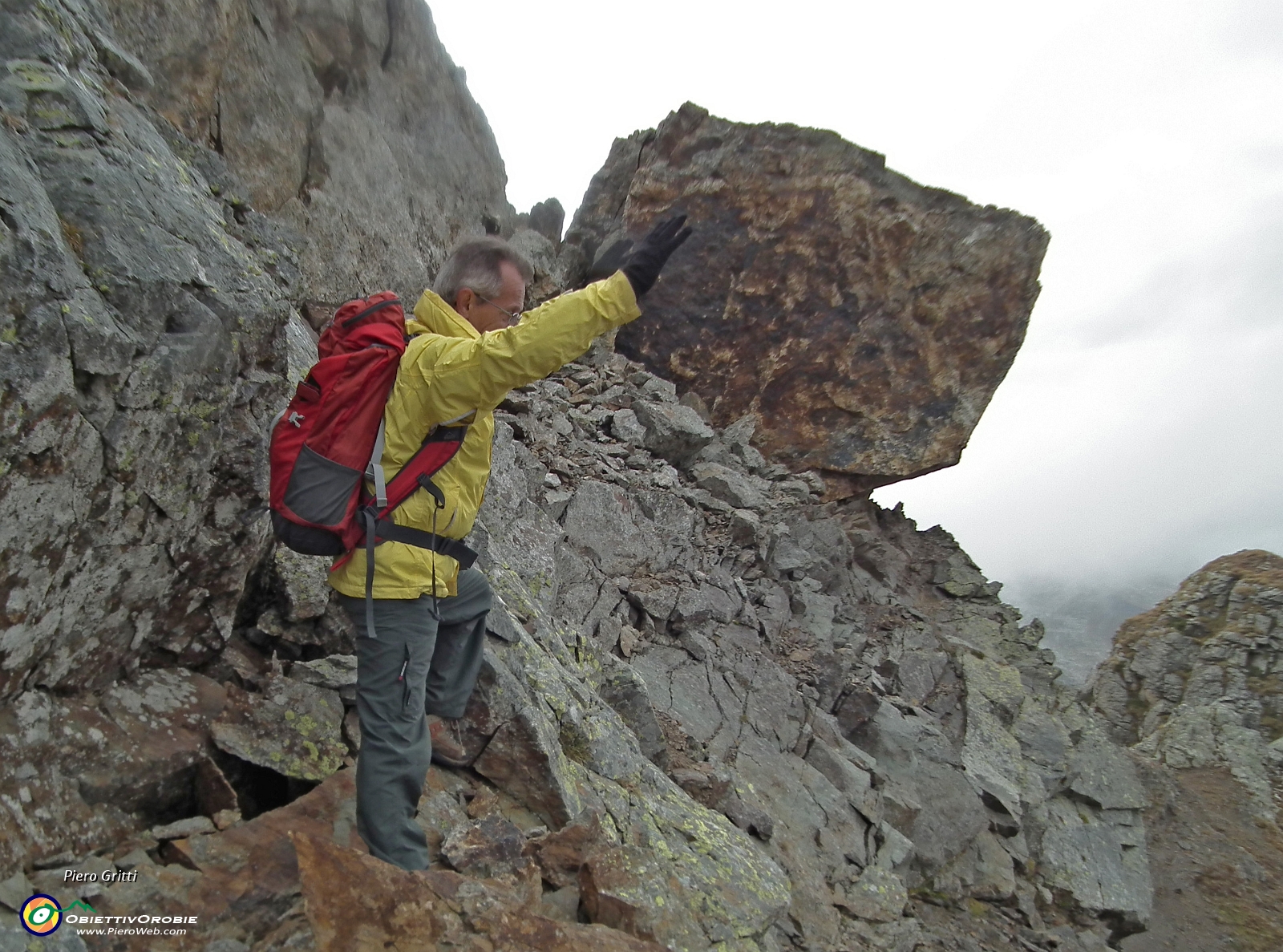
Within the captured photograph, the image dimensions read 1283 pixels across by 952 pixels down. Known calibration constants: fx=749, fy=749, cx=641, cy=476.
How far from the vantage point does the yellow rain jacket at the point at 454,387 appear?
3.68 metres

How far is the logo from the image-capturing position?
3.07 meters

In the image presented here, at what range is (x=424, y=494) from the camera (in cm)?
398

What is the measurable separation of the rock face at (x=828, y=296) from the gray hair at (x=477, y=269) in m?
16.9

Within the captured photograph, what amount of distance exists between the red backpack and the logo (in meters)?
1.66

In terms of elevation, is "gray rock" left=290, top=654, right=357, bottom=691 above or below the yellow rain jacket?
below

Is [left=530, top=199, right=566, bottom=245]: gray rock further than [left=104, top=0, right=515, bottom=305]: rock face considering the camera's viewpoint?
Yes

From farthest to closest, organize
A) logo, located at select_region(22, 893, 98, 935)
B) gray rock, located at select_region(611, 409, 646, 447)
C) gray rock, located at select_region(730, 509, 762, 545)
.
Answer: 1. gray rock, located at select_region(611, 409, 646, 447)
2. gray rock, located at select_region(730, 509, 762, 545)
3. logo, located at select_region(22, 893, 98, 935)

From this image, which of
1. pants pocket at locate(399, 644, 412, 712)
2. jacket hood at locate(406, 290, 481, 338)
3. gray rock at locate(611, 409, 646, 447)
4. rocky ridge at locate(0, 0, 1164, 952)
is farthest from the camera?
gray rock at locate(611, 409, 646, 447)

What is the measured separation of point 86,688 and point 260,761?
103 centimetres

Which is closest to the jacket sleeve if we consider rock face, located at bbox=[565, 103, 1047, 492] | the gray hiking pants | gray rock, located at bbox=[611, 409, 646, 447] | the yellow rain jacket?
the yellow rain jacket

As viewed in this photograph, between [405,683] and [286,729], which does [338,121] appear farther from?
[405,683]

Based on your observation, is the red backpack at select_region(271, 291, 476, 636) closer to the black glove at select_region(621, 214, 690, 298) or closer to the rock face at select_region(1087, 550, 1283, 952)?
the black glove at select_region(621, 214, 690, 298)

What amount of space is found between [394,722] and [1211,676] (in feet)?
91.4

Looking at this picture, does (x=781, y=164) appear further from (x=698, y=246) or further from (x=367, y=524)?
(x=367, y=524)
